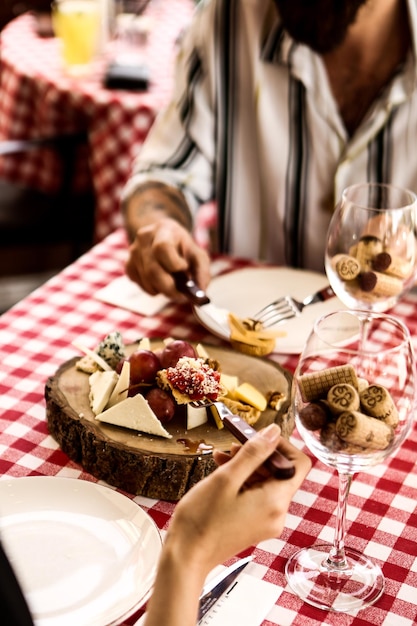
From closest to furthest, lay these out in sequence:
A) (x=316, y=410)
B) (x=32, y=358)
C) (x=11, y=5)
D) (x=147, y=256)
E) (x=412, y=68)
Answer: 1. (x=316, y=410)
2. (x=32, y=358)
3. (x=147, y=256)
4. (x=412, y=68)
5. (x=11, y=5)

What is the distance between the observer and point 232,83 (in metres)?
1.86

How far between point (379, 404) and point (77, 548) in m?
0.36

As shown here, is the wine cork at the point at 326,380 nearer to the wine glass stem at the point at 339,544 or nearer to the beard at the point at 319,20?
the wine glass stem at the point at 339,544

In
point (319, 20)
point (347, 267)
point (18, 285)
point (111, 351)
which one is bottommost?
point (18, 285)

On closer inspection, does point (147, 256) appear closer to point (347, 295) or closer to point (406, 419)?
point (347, 295)

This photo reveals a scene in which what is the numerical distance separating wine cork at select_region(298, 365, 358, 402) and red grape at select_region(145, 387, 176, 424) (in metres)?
0.29

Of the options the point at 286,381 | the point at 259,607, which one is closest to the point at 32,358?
the point at 286,381

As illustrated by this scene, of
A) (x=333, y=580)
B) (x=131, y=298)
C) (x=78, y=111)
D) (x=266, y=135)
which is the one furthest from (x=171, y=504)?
(x=78, y=111)

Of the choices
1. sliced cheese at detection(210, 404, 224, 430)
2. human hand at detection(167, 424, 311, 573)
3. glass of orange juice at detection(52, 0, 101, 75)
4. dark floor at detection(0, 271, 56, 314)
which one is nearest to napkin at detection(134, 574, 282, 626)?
human hand at detection(167, 424, 311, 573)

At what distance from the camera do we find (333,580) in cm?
91

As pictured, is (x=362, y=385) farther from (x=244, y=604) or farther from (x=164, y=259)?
(x=164, y=259)

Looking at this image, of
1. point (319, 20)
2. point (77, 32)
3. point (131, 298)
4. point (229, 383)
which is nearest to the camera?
point (229, 383)

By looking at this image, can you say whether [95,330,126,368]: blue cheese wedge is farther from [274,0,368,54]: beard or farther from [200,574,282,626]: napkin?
[274,0,368,54]: beard

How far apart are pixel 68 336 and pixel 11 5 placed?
299 cm
